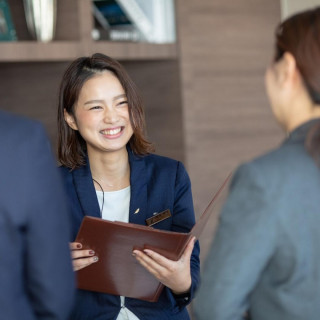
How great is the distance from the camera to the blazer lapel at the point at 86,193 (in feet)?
8.00

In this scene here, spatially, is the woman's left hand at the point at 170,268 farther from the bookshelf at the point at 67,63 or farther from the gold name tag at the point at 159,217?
the bookshelf at the point at 67,63

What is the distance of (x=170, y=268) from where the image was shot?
2.21 meters

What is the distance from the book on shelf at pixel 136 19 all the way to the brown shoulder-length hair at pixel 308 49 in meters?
2.42

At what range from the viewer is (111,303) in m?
2.38

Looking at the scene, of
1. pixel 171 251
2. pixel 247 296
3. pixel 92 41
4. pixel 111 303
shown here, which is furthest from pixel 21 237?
pixel 92 41

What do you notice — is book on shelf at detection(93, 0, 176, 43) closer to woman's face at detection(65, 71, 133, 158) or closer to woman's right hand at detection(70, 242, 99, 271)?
woman's face at detection(65, 71, 133, 158)

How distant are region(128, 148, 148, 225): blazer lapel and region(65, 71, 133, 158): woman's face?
0.32 ft

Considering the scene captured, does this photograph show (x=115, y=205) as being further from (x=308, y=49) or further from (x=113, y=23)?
(x=113, y=23)

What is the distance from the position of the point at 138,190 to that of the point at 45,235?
1019 mm

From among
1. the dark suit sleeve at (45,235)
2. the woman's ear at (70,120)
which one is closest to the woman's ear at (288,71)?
the dark suit sleeve at (45,235)

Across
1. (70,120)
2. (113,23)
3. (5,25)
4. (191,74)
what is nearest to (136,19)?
(113,23)

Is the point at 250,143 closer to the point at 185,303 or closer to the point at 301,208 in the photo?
the point at 185,303

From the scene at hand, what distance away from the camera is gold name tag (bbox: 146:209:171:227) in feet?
8.02

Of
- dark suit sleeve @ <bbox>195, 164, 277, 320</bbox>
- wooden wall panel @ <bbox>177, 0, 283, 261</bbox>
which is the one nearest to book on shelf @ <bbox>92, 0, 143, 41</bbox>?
wooden wall panel @ <bbox>177, 0, 283, 261</bbox>
